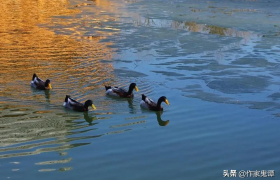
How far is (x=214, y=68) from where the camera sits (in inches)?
615

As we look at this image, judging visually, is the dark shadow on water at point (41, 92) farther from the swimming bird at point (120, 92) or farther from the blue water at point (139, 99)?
the swimming bird at point (120, 92)

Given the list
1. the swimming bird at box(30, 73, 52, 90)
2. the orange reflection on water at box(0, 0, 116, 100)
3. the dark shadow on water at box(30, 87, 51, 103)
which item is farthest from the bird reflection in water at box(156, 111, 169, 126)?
the swimming bird at box(30, 73, 52, 90)

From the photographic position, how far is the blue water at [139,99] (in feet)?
26.5

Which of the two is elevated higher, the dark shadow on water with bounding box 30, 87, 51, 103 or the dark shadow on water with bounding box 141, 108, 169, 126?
Result: the dark shadow on water with bounding box 30, 87, 51, 103

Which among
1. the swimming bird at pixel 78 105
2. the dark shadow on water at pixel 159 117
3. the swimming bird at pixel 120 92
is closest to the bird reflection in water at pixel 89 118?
the swimming bird at pixel 78 105

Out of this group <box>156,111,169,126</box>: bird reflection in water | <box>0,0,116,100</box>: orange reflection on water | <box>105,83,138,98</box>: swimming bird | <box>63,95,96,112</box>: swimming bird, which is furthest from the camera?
<box>0,0,116,100</box>: orange reflection on water

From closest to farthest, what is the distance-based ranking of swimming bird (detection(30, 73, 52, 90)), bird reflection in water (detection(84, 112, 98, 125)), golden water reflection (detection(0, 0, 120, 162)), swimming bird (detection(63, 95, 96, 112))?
golden water reflection (detection(0, 0, 120, 162)) → bird reflection in water (detection(84, 112, 98, 125)) → swimming bird (detection(63, 95, 96, 112)) → swimming bird (detection(30, 73, 52, 90))

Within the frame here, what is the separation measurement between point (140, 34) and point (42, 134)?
13843mm

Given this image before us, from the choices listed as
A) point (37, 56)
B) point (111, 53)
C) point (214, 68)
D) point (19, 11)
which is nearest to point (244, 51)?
point (214, 68)

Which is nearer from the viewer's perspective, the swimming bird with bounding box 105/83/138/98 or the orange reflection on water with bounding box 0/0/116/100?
the swimming bird with bounding box 105/83/138/98

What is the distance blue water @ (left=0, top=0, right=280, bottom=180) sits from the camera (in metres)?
8.08

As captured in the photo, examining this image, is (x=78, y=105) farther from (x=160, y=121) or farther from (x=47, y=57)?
(x=47, y=57)

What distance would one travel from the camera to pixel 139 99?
12523 mm

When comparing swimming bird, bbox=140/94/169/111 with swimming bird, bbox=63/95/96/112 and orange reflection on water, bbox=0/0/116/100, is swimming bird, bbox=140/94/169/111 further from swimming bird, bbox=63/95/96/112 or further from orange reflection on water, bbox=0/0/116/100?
orange reflection on water, bbox=0/0/116/100
